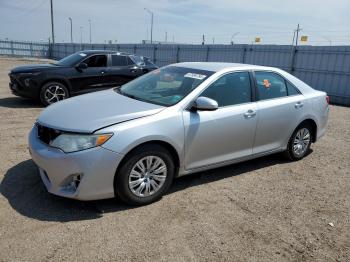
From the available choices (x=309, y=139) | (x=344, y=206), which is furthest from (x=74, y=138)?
(x=309, y=139)

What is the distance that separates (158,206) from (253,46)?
14.5 meters

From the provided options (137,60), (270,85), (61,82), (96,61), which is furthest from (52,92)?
(270,85)

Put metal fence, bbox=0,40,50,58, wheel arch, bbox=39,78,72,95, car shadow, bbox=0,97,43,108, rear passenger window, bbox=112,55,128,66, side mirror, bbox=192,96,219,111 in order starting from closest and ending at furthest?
side mirror, bbox=192,96,219,111, wheel arch, bbox=39,78,72,95, car shadow, bbox=0,97,43,108, rear passenger window, bbox=112,55,128,66, metal fence, bbox=0,40,50,58

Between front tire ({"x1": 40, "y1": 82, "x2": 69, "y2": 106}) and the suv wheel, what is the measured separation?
6077mm

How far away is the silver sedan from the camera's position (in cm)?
348

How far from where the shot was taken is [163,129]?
3.81 m

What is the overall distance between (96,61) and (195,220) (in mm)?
6993

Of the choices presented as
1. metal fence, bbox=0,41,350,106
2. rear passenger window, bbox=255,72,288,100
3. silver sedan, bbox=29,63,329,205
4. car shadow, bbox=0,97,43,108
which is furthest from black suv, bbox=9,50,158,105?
metal fence, bbox=0,41,350,106

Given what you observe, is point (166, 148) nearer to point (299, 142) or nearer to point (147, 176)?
point (147, 176)

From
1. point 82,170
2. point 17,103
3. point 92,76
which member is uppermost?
point 92,76

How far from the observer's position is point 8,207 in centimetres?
367

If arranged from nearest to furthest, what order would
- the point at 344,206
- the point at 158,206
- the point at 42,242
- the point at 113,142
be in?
1. the point at 42,242
2. the point at 113,142
3. the point at 158,206
4. the point at 344,206

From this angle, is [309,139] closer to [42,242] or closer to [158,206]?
[158,206]

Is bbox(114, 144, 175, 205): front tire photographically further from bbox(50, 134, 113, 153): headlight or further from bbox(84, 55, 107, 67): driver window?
bbox(84, 55, 107, 67): driver window
